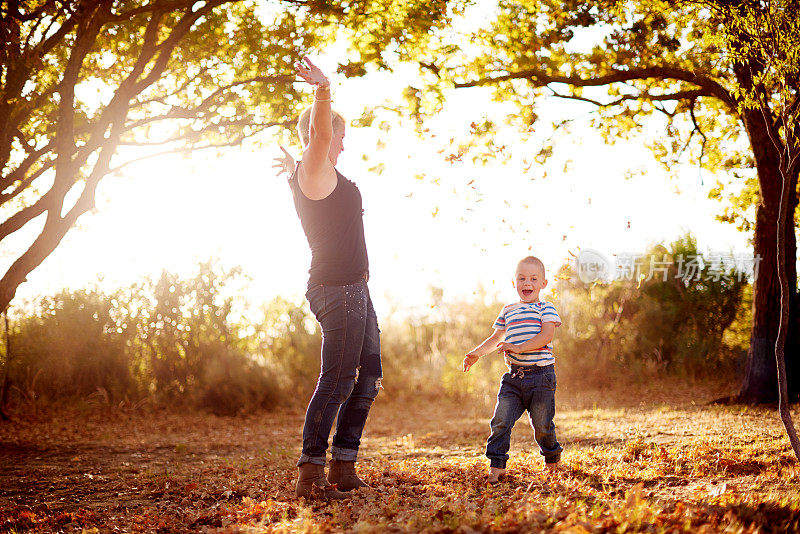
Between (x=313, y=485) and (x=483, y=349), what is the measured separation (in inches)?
54.6

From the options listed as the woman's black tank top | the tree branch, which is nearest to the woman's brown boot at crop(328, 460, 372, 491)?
the woman's black tank top

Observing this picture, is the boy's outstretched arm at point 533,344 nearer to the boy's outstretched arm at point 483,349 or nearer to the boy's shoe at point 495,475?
the boy's outstretched arm at point 483,349

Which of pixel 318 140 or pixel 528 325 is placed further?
pixel 528 325

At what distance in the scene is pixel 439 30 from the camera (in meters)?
7.74

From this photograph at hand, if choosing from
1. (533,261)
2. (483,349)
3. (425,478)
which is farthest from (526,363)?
(425,478)

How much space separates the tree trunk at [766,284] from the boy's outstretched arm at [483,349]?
5789mm


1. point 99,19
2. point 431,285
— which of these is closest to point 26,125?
point 99,19

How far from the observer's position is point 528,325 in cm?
462

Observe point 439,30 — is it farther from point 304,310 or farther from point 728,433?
point 304,310

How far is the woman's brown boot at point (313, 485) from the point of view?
3.87 m

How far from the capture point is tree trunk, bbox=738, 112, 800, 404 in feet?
29.8

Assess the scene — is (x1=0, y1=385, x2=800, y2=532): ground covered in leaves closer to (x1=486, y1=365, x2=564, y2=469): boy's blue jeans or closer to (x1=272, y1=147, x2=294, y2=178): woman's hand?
(x1=486, y1=365, x2=564, y2=469): boy's blue jeans

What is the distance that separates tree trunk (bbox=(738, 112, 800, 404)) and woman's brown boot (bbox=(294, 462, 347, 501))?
7.04 metres

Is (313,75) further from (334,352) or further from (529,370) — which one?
(529,370)
